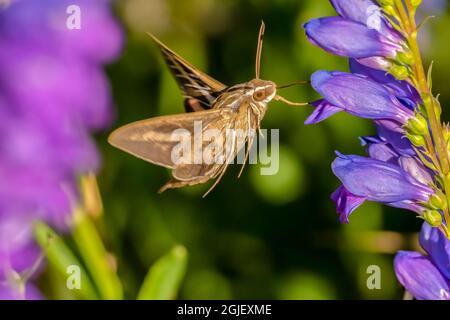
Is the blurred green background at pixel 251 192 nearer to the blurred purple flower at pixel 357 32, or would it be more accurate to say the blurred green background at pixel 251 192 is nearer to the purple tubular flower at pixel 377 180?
the purple tubular flower at pixel 377 180

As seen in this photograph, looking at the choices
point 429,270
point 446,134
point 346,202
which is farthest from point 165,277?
point 446,134

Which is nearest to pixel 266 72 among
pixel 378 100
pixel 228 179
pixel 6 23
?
pixel 228 179

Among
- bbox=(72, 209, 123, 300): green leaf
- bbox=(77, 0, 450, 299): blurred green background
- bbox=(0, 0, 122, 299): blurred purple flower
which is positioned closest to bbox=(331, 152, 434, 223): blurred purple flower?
bbox=(72, 209, 123, 300): green leaf

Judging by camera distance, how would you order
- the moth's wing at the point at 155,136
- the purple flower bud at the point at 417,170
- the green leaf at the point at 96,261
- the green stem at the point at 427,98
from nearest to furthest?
the green stem at the point at 427,98, the purple flower bud at the point at 417,170, the moth's wing at the point at 155,136, the green leaf at the point at 96,261

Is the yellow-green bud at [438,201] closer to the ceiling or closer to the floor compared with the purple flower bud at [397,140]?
closer to the floor

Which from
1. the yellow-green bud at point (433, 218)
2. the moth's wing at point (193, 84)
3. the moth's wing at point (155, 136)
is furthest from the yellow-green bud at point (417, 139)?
the moth's wing at point (193, 84)

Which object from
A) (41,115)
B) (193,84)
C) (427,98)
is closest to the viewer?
(427,98)

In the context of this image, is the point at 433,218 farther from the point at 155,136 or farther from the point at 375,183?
the point at 155,136

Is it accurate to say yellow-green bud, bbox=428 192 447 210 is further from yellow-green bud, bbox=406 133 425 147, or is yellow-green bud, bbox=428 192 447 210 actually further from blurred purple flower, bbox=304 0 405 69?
blurred purple flower, bbox=304 0 405 69
